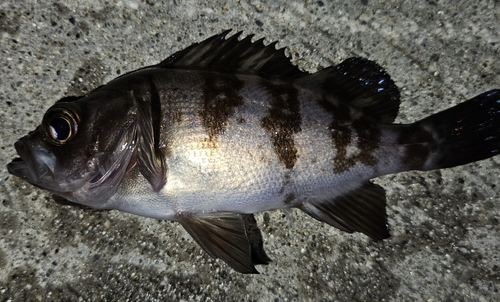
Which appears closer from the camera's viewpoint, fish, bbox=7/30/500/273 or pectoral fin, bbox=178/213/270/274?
fish, bbox=7/30/500/273

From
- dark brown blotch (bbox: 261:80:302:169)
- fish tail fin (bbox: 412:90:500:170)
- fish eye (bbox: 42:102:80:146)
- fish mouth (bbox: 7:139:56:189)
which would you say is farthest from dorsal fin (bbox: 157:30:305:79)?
fish tail fin (bbox: 412:90:500:170)

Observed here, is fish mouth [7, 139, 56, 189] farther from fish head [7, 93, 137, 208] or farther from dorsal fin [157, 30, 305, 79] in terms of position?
dorsal fin [157, 30, 305, 79]

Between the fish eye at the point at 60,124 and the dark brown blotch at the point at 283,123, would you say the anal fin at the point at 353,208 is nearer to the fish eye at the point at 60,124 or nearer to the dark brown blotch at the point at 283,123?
the dark brown blotch at the point at 283,123

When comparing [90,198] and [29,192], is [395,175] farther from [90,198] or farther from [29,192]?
[29,192]

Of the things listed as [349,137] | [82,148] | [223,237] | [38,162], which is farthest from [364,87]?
[38,162]

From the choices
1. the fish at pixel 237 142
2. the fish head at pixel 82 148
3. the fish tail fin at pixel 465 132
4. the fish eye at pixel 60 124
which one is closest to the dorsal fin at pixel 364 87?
the fish at pixel 237 142

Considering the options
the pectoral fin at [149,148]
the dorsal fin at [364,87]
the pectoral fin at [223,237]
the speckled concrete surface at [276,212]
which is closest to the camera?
the pectoral fin at [149,148]

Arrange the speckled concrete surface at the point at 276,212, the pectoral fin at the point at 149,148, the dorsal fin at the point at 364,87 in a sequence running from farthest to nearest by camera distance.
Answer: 1. the speckled concrete surface at the point at 276,212
2. the dorsal fin at the point at 364,87
3. the pectoral fin at the point at 149,148
